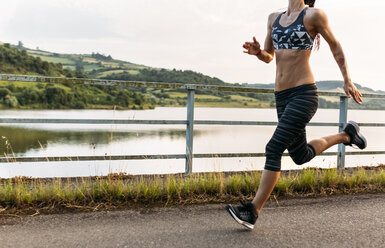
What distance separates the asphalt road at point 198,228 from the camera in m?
2.54

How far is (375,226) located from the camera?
3.03m

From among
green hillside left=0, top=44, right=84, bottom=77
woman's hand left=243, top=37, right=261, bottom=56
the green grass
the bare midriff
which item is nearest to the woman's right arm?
woman's hand left=243, top=37, right=261, bottom=56

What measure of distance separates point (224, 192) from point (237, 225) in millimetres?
881

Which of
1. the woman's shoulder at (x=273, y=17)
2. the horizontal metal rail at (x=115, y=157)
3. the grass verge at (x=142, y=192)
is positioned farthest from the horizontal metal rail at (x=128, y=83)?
the woman's shoulder at (x=273, y=17)

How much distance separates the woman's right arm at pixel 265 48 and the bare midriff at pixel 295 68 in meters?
0.33

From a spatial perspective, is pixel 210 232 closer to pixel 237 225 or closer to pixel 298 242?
pixel 237 225

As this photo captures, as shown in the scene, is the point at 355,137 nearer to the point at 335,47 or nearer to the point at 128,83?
the point at 335,47

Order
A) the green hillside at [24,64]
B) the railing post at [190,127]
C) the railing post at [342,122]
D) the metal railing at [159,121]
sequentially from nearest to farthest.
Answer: the metal railing at [159,121] → the railing post at [190,127] → the railing post at [342,122] → the green hillside at [24,64]

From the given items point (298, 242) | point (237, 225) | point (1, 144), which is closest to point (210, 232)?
point (237, 225)

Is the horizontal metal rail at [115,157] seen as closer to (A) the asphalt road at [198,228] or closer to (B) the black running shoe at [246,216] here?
(A) the asphalt road at [198,228]

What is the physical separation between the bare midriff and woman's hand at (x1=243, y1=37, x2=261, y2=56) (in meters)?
0.33

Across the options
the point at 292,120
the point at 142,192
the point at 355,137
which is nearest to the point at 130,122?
the point at 142,192

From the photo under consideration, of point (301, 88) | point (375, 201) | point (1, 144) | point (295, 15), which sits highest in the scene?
point (295, 15)

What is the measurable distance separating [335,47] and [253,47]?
2.25 feet
